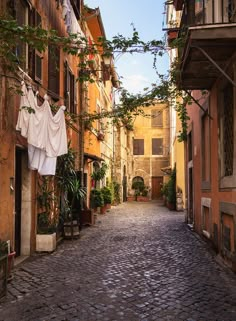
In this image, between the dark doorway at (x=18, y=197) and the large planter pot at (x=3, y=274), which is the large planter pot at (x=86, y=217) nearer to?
the dark doorway at (x=18, y=197)

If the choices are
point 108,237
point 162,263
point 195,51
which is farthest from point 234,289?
point 108,237

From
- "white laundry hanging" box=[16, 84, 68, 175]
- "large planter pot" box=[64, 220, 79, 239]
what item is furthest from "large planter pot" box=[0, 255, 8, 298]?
"large planter pot" box=[64, 220, 79, 239]

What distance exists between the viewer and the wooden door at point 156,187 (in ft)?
122

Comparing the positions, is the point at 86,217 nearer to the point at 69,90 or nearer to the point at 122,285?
the point at 69,90

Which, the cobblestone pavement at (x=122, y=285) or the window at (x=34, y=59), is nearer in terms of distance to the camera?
the cobblestone pavement at (x=122, y=285)

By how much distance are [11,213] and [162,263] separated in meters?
3.05

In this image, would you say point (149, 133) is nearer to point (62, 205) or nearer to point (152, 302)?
point (62, 205)

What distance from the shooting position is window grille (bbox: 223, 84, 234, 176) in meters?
7.41

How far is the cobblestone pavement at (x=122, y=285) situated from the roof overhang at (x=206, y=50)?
348 centimetres

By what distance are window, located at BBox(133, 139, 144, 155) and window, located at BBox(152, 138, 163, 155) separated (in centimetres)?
111

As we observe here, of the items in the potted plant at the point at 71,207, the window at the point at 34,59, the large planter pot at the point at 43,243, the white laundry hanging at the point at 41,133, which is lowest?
the large planter pot at the point at 43,243

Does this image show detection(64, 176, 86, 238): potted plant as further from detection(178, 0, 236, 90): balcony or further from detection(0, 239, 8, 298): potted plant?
detection(0, 239, 8, 298): potted plant

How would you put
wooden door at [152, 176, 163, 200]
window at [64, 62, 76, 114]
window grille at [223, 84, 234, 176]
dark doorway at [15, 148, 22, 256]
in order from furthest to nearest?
1. wooden door at [152, 176, 163, 200]
2. window at [64, 62, 76, 114]
3. dark doorway at [15, 148, 22, 256]
4. window grille at [223, 84, 234, 176]

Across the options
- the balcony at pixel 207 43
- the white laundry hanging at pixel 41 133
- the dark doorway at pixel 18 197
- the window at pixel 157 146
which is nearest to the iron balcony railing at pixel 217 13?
the balcony at pixel 207 43
